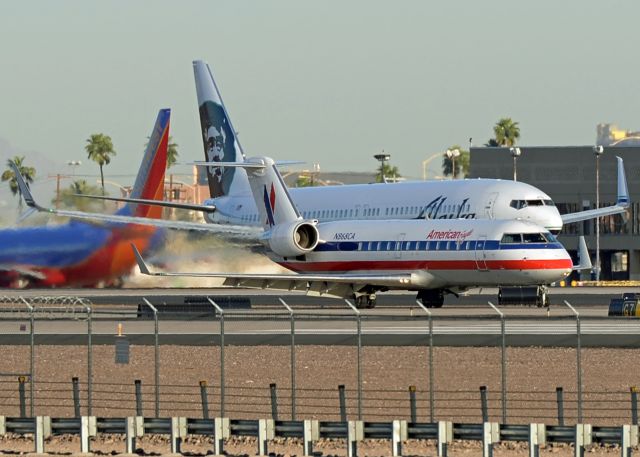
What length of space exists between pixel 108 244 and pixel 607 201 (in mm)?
59658

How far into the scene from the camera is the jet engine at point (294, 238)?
6225 cm

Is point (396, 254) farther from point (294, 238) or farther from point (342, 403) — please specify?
point (342, 403)

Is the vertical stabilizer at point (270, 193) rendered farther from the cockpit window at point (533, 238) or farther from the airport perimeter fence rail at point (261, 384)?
the airport perimeter fence rail at point (261, 384)

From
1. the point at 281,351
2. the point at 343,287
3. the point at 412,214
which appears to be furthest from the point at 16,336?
the point at 412,214

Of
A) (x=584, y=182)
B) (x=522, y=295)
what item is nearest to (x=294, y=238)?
(x=522, y=295)

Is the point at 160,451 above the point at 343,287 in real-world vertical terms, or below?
below

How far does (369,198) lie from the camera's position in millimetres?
72250

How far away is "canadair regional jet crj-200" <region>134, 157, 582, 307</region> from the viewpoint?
56.0 m

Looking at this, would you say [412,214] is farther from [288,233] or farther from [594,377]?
[594,377]

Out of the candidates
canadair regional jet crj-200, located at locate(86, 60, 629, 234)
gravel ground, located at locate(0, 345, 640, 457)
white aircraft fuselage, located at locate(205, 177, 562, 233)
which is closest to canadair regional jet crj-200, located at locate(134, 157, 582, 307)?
white aircraft fuselage, located at locate(205, 177, 562, 233)

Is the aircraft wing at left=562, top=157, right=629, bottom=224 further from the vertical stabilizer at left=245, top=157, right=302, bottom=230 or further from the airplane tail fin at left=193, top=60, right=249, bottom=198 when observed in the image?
the airplane tail fin at left=193, top=60, right=249, bottom=198

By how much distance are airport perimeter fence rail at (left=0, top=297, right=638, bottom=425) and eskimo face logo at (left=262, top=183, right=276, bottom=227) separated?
1263 cm

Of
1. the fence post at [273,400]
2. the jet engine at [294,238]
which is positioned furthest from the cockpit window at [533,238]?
the fence post at [273,400]

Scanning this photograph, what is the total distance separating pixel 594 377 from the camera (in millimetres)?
37656
